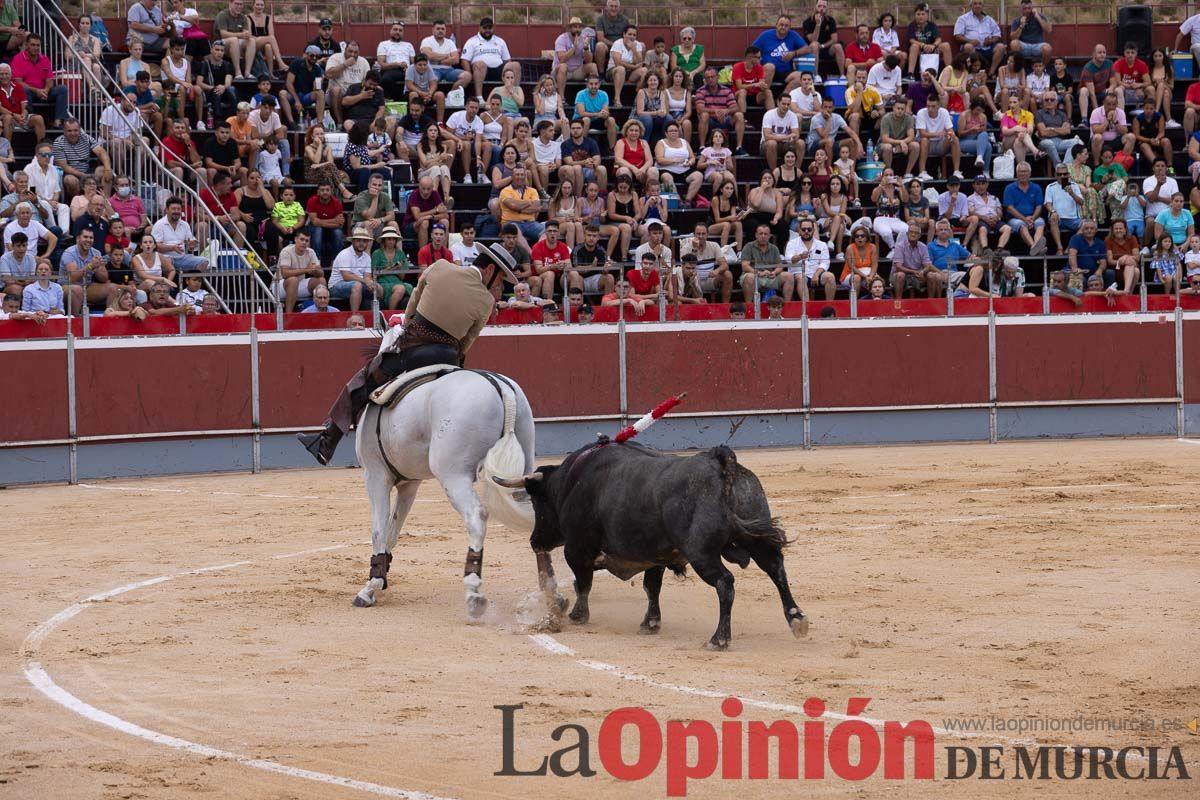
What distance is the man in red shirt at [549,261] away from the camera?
18.1m

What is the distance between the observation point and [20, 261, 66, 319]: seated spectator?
16234 mm

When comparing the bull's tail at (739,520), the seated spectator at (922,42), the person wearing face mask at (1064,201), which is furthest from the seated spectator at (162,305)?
the seated spectator at (922,42)

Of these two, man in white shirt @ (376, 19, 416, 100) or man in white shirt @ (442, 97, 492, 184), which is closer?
man in white shirt @ (442, 97, 492, 184)

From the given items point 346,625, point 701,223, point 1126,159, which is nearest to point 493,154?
point 701,223

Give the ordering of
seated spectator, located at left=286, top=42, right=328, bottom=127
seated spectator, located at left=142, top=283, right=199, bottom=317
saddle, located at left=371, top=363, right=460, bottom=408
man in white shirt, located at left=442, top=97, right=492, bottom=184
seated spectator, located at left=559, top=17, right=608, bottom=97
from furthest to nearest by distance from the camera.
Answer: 1. seated spectator, located at left=559, top=17, right=608, bottom=97
2. seated spectator, located at left=286, top=42, right=328, bottom=127
3. man in white shirt, located at left=442, top=97, right=492, bottom=184
4. seated spectator, located at left=142, top=283, right=199, bottom=317
5. saddle, located at left=371, top=363, right=460, bottom=408

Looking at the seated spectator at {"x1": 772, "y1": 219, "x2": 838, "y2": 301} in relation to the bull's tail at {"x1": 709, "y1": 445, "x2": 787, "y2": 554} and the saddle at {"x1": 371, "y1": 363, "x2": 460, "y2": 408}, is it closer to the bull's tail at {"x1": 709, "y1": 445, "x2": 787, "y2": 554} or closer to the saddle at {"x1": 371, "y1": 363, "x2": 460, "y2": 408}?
the saddle at {"x1": 371, "y1": 363, "x2": 460, "y2": 408}

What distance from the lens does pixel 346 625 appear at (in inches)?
352

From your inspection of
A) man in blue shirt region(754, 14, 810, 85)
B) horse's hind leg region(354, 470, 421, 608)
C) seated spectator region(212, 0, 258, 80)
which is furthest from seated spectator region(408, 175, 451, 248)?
horse's hind leg region(354, 470, 421, 608)

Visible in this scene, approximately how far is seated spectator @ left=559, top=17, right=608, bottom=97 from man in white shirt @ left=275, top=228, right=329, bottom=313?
229 inches

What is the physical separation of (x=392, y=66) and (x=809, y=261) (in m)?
6.11

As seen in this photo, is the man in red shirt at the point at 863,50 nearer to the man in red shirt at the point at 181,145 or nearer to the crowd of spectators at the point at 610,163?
the crowd of spectators at the point at 610,163

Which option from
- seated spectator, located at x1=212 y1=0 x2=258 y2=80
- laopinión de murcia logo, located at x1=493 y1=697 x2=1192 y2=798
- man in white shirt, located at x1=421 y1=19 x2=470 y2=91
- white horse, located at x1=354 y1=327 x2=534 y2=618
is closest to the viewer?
laopinión de murcia logo, located at x1=493 y1=697 x2=1192 y2=798

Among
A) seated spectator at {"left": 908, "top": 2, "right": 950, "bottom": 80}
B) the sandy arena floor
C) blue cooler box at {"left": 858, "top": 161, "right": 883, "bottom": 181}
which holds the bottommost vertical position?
the sandy arena floor

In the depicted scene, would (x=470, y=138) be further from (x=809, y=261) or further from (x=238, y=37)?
(x=809, y=261)
